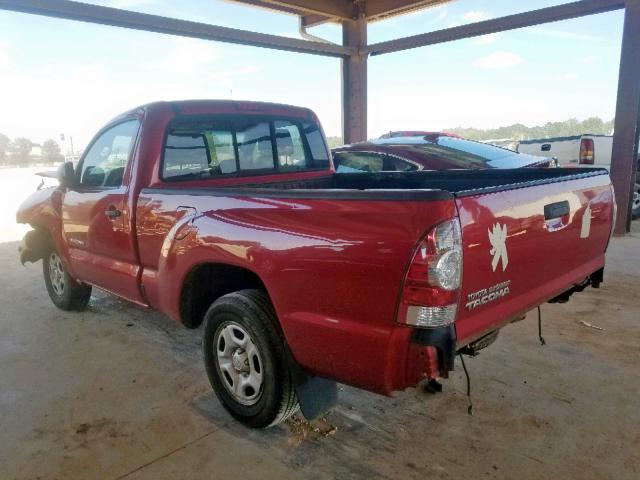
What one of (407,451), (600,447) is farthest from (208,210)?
(600,447)

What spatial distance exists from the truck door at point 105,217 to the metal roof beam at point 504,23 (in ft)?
23.9

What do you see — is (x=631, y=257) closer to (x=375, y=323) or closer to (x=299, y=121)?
(x=299, y=121)

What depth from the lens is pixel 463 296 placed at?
2.03m

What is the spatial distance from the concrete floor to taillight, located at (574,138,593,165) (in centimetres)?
641

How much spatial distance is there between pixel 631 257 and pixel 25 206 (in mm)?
7409

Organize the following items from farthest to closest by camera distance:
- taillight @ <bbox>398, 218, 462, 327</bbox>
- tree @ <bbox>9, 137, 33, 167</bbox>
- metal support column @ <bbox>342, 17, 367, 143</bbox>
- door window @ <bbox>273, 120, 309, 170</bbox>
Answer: tree @ <bbox>9, 137, 33, 167</bbox> < metal support column @ <bbox>342, 17, 367, 143</bbox> < door window @ <bbox>273, 120, 309, 170</bbox> < taillight @ <bbox>398, 218, 462, 327</bbox>

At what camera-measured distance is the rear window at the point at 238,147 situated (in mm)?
3426

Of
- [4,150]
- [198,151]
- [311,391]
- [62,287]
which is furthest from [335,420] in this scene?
[4,150]

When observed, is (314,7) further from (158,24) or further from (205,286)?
(205,286)

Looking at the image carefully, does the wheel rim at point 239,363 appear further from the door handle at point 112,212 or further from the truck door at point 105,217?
the door handle at point 112,212

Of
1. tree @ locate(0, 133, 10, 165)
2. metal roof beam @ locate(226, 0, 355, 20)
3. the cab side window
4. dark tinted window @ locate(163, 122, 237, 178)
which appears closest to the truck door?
the cab side window

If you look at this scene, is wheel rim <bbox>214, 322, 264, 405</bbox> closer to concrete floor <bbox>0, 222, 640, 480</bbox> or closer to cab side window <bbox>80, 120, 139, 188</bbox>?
concrete floor <bbox>0, 222, 640, 480</bbox>

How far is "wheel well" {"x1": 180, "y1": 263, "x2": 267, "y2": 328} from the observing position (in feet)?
9.59

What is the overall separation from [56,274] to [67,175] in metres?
1.33
